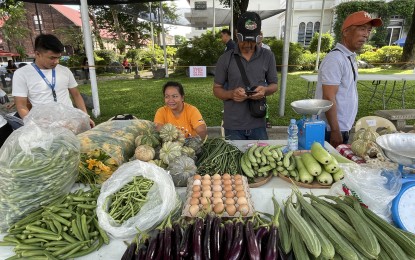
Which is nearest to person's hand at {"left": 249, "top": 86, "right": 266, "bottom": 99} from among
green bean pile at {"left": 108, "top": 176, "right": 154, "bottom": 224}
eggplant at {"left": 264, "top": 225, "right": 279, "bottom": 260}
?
green bean pile at {"left": 108, "top": 176, "right": 154, "bottom": 224}

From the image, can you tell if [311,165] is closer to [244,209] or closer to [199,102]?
[244,209]

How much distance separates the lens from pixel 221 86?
3.35 m

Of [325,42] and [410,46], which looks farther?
[325,42]

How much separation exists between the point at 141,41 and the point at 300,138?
1281 inches

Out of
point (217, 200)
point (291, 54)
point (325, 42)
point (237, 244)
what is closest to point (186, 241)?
point (237, 244)

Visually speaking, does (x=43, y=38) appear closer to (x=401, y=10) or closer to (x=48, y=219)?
(x=48, y=219)

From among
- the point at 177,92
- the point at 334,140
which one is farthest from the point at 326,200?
the point at 177,92

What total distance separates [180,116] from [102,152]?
1.29m

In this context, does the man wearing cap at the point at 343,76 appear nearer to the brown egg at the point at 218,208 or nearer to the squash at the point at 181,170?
the squash at the point at 181,170

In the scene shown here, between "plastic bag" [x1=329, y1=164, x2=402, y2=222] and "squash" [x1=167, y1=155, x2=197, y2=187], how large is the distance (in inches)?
46.3

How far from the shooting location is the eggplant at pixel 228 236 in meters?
1.30

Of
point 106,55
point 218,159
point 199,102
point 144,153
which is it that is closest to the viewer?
point 144,153

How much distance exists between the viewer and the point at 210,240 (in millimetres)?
1368

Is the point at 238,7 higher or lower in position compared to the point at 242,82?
higher
